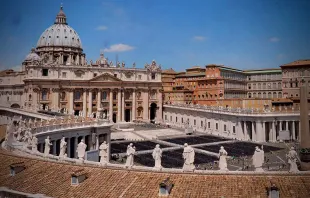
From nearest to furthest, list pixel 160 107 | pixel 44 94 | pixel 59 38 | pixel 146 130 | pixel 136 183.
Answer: pixel 136 183
pixel 146 130
pixel 44 94
pixel 160 107
pixel 59 38

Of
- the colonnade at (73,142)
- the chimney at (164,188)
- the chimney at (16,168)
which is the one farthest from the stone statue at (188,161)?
the colonnade at (73,142)

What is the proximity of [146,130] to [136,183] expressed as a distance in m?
55.0

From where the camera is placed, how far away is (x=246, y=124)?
6444cm

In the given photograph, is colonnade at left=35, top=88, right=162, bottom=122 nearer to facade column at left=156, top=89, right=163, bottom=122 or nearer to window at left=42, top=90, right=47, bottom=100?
facade column at left=156, top=89, right=163, bottom=122

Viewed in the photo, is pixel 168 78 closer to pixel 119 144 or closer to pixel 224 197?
pixel 119 144

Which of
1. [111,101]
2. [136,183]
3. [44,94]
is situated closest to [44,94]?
[44,94]

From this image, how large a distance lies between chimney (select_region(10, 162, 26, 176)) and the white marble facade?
47905 millimetres

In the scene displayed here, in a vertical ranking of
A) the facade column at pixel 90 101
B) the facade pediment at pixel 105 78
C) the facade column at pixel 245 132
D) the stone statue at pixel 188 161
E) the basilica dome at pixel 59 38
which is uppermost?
the basilica dome at pixel 59 38

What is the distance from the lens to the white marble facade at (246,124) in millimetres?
59438

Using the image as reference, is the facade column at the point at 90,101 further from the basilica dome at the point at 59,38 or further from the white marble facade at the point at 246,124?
the basilica dome at the point at 59,38

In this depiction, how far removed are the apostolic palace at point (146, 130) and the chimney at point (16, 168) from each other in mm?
55

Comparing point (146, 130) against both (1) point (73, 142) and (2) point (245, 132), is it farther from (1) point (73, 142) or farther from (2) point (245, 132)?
(1) point (73, 142)

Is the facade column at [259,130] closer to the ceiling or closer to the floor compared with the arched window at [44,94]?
closer to the floor

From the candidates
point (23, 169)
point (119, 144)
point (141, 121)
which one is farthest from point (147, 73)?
point (23, 169)
